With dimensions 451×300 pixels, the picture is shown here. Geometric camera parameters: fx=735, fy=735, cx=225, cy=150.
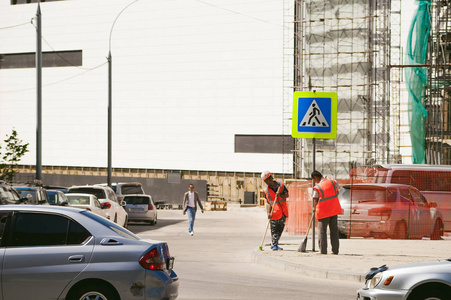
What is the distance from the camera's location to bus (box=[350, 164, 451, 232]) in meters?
21.8

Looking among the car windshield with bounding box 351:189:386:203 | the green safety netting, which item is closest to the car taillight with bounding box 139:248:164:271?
the car windshield with bounding box 351:189:386:203

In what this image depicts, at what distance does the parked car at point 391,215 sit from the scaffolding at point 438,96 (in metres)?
16.9

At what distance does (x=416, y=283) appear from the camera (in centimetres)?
784

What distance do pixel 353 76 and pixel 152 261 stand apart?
38619 millimetres

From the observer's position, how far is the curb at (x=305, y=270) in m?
12.6

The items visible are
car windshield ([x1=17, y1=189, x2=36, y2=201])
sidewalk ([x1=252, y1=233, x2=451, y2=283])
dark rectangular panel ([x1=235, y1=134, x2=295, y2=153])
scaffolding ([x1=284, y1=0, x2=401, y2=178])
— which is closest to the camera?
sidewalk ([x1=252, y1=233, x2=451, y2=283])

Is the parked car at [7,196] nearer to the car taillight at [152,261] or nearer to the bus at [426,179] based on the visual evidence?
the bus at [426,179]

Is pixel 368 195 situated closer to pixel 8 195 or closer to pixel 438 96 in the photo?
pixel 8 195

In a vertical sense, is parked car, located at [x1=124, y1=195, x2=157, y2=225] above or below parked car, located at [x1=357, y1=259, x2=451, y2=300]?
below

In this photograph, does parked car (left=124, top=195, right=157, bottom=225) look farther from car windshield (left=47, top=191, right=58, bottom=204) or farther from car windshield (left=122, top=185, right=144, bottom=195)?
car windshield (left=47, top=191, right=58, bottom=204)

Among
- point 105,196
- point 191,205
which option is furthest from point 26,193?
point 191,205

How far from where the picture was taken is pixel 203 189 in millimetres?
58281

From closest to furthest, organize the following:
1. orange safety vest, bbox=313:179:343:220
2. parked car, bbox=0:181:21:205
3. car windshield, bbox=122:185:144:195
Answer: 1. orange safety vest, bbox=313:179:343:220
2. parked car, bbox=0:181:21:205
3. car windshield, bbox=122:185:144:195

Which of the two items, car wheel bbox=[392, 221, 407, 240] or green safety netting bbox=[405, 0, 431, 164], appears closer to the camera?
car wheel bbox=[392, 221, 407, 240]
